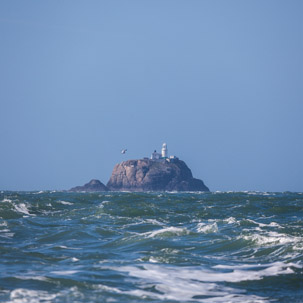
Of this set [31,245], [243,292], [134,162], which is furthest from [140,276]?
[134,162]

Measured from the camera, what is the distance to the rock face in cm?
19238

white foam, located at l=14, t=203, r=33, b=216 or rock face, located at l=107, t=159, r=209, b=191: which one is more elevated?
rock face, located at l=107, t=159, r=209, b=191

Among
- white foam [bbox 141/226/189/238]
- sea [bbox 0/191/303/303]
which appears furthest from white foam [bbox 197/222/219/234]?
white foam [bbox 141/226/189/238]

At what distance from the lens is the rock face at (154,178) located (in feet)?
631

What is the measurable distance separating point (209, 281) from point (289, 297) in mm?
1706

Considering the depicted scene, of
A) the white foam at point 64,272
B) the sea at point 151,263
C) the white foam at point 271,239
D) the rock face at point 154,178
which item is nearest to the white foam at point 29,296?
the sea at point 151,263

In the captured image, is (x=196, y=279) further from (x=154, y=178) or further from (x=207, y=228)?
(x=154, y=178)

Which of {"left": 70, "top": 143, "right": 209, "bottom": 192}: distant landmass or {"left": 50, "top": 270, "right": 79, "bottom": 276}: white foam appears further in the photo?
{"left": 70, "top": 143, "right": 209, "bottom": 192}: distant landmass

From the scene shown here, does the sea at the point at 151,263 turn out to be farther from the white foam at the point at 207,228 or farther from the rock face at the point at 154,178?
the rock face at the point at 154,178

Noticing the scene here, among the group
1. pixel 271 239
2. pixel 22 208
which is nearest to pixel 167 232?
pixel 271 239

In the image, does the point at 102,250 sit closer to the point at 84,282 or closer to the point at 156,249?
the point at 156,249

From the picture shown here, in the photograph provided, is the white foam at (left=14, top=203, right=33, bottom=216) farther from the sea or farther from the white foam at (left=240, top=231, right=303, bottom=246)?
the white foam at (left=240, top=231, right=303, bottom=246)

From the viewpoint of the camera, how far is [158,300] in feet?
23.6

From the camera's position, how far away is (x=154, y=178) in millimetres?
192375
